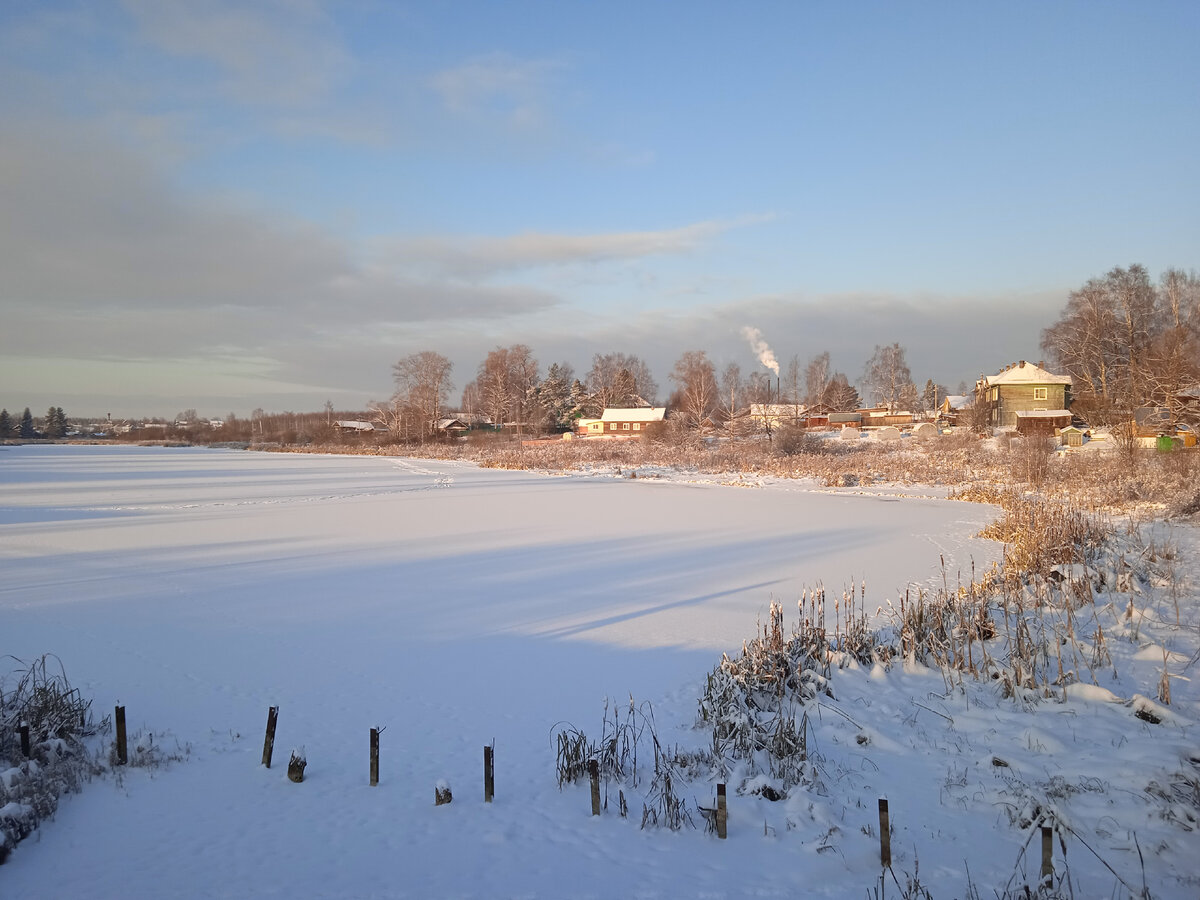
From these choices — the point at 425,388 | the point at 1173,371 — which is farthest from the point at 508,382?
the point at 1173,371

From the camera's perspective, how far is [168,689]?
5.21 meters

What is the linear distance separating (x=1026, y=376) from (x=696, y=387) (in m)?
23.6

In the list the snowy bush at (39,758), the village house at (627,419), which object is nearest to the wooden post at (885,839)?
the snowy bush at (39,758)

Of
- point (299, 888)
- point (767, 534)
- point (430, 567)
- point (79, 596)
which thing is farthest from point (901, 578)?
point (79, 596)

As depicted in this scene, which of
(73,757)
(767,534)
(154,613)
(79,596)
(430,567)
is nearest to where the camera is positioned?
(73,757)

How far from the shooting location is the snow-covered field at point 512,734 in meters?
3.02

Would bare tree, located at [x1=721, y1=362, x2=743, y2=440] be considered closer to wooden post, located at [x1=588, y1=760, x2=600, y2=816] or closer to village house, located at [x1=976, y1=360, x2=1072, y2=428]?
village house, located at [x1=976, y1=360, x2=1072, y2=428]

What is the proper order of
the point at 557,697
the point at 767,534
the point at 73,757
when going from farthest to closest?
the point at 767,534
the point at 557,697
the point at 73,757

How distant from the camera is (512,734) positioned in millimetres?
4512

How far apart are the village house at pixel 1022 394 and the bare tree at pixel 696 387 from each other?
66.1 feet

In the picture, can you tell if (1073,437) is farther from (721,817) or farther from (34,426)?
(34,426)

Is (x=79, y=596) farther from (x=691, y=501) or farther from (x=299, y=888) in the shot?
(x=691, y=501)

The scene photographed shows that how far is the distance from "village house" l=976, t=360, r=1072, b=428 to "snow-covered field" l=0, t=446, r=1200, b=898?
4082cm

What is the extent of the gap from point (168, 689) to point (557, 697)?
2.95m
